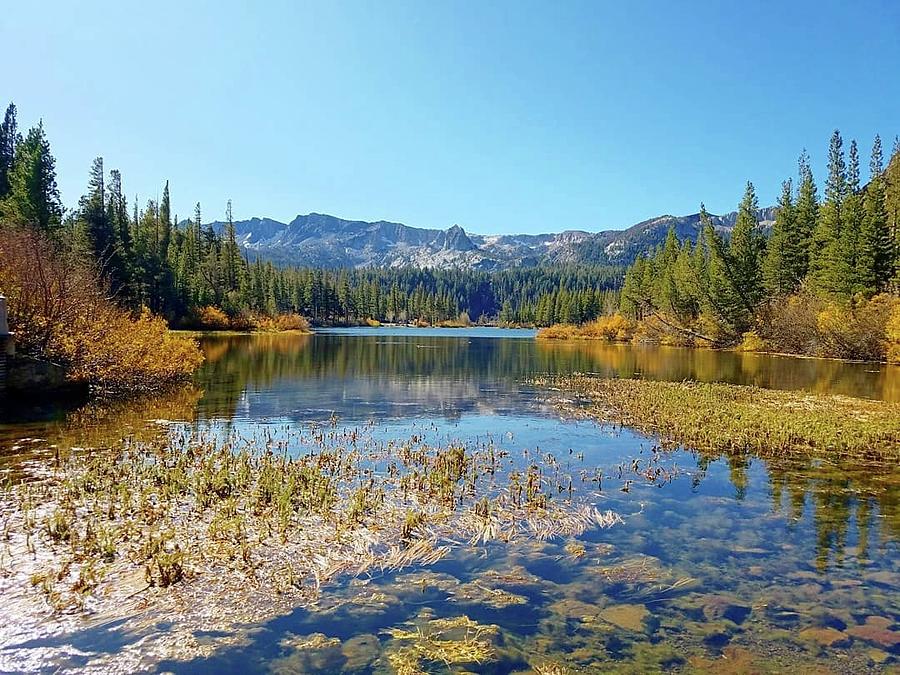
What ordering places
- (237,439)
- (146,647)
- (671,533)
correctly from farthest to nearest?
(237,439)
(671,533)
(146,647)

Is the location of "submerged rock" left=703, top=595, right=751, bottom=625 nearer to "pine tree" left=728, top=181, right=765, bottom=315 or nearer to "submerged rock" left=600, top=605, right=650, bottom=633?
"submerged rock" left=600, top=605, right=650, bottom=633

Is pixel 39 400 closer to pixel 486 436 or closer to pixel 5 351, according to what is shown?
pixel 5 351

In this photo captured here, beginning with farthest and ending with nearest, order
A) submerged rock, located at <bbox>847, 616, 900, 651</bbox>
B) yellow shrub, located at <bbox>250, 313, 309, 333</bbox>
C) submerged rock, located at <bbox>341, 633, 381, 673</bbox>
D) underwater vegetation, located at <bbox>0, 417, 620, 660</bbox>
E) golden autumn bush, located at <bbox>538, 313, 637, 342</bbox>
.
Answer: yellow shrub, located at <bbox>250, 313, 309, 333</bbox> → golden autumn bush, located at <bbox>538, 313, 637, 342</bbox> → underwater vegetation, located at <bbox>0, 417, 620, 660</bbox> → submerged rock, located at <bbox>847, 616, 900, 651</bbox> → submerged rock, located at <bbox>341, 633, 381, 673</bbox>

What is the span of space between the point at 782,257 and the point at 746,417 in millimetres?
73537

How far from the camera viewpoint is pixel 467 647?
767cm

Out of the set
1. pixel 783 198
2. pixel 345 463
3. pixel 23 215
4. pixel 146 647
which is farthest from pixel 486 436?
pixel 783 198

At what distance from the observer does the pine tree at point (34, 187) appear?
2486 inches

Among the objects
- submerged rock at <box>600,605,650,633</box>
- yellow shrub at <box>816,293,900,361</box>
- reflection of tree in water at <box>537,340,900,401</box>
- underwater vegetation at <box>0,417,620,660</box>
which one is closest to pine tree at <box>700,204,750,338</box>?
yellow shrub at <box>816,293,900,361</box>

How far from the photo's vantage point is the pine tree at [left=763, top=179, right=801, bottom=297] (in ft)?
283

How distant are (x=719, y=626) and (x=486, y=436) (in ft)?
46.8

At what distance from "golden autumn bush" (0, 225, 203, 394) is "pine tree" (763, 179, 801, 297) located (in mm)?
84329

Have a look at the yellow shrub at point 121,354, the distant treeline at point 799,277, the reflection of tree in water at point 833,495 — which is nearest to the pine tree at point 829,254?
the distant treeline at point 799,277

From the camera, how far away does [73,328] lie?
28.8 m

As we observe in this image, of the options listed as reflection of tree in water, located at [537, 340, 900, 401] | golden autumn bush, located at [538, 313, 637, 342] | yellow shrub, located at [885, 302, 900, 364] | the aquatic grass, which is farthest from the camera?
golden autumn bush, located at [538, 313, 637, 342]
